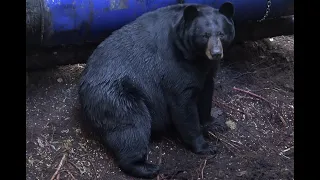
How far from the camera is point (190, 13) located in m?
5.04

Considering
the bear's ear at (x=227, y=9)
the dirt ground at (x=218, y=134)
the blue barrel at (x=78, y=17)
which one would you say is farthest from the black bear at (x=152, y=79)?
the blue barrel at (x=78, y=17)

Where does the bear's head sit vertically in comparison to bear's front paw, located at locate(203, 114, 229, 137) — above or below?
above

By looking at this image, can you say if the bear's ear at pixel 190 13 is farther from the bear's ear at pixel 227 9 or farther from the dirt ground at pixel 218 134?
the dirt ground at pixel 218 134

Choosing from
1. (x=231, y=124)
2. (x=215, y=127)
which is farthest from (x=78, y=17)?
(x=231, y=124)

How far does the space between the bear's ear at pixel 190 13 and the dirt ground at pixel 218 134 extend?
1.37 m

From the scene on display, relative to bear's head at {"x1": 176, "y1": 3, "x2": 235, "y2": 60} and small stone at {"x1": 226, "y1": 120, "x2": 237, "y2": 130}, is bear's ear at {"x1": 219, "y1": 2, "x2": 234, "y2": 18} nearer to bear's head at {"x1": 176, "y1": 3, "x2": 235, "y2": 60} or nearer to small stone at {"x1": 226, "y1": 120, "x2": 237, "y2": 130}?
bear's head at {"x1": 176, "y1": 3, "x2": 235, "y2": 60}

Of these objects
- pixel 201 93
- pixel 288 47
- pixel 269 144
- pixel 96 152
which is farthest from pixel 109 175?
pixel 288 47

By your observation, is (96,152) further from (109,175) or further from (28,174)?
(28,174)

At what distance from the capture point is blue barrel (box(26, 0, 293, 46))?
5781mm

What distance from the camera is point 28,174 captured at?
512cm

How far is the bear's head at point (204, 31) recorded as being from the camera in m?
4.96

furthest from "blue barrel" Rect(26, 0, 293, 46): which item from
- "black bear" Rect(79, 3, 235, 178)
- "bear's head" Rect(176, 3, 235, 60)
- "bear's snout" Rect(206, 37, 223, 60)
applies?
"bear's snout" Rect(206, 37, 223, 60)

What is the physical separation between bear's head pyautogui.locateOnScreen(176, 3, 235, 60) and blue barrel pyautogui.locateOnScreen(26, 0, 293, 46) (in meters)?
1.02

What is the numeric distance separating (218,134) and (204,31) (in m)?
1.36
